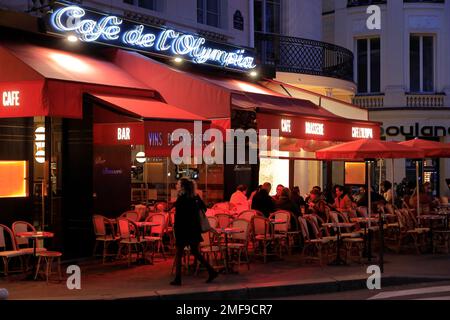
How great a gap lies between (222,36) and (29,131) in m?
6.99

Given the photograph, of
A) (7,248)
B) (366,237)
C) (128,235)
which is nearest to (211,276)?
(128,235)

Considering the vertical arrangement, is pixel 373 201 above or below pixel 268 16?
below

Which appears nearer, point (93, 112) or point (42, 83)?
point (42, 83)

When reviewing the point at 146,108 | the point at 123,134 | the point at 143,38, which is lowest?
the point at 123,134

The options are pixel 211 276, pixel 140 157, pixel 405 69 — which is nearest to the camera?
pixel 211 276

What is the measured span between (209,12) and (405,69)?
13.0 metres

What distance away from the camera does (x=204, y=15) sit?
59.4 feet

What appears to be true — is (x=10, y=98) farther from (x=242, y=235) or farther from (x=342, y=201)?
(x=342, y=201)

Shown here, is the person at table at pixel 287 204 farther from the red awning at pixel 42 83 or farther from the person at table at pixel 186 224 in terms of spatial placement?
the red awning at pixel 42 83

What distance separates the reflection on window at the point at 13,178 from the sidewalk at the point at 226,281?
159cm

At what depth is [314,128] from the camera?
14789 millimetres

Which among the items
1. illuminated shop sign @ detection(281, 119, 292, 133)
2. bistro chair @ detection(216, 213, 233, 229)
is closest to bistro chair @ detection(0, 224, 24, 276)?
bistro chair @ detection(216, 213, 233, 229)

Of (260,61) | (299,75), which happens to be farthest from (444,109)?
(260,61)
